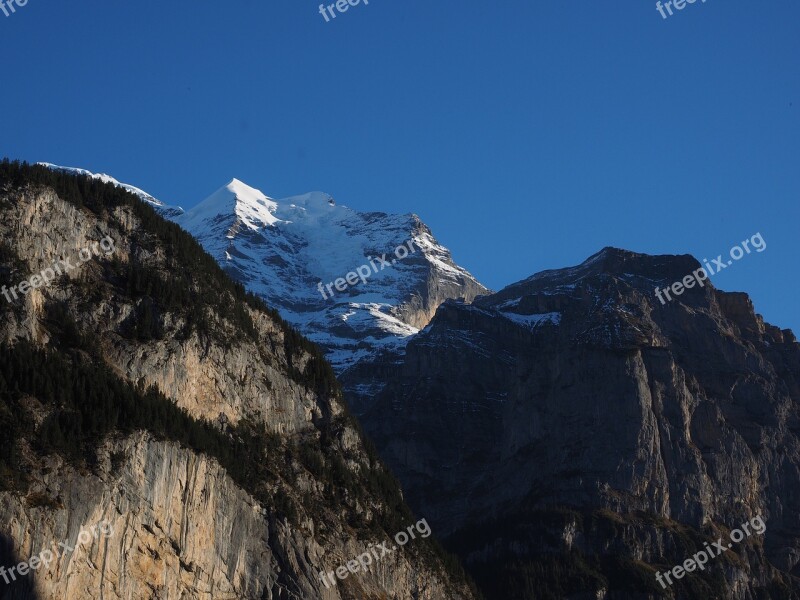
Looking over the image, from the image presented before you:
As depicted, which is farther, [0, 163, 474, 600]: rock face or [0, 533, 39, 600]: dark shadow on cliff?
[0, 163, 474, 600]: rock face

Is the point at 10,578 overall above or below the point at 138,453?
below

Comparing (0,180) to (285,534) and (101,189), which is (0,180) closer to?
(101,189)

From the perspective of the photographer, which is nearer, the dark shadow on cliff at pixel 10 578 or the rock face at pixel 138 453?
the dark shadow on cliff at pixel 10 578

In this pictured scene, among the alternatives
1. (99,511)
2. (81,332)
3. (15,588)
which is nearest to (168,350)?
(81,332)

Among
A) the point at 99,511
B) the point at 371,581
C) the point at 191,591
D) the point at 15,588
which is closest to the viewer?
the point at 15,588

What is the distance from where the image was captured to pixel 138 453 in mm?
159875

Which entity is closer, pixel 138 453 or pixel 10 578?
pixel 10 578

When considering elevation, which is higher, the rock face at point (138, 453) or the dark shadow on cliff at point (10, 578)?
the rock face at point (138, 453)

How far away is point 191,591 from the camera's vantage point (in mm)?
163875

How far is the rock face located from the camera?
150 meters

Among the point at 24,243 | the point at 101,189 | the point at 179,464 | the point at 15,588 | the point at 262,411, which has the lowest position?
the point at 15,588

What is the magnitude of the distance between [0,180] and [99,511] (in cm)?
5119

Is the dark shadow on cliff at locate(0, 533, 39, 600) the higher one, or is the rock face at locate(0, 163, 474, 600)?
the rock face at locate(0, 163, 474, 600)

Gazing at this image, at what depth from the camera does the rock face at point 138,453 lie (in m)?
150
